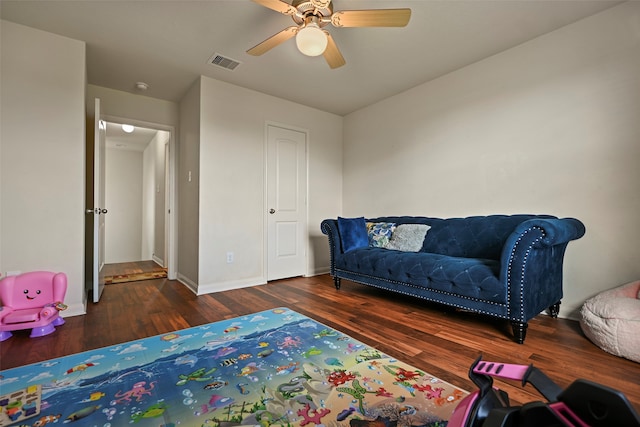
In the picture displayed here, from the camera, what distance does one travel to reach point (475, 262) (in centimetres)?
241

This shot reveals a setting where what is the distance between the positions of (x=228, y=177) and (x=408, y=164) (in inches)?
90.4

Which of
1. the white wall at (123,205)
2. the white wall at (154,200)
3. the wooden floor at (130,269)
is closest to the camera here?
the wooden floor at (130,269)

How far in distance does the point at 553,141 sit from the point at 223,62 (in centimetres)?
330

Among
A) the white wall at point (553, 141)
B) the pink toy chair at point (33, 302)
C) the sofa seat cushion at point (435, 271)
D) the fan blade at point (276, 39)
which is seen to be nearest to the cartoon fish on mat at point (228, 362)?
the pink toy chair at point (33, 302)

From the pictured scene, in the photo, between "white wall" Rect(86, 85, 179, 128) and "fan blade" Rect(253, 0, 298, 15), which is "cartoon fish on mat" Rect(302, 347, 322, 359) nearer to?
"fan blade" Rect(253, 0, 298, 15)

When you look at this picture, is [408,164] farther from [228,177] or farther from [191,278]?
[191,278]

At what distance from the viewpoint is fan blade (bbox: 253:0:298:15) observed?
1.87 meters

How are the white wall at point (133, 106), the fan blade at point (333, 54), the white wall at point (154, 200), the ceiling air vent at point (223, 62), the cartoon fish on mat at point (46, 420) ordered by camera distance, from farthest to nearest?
the white wall at point (154, 200) → the white wall at point (133, 106) → the ceiling air vent at point (223, 62) → the fan blade at point (333, 54) → the cartoon fish on mat at point (46, 420)

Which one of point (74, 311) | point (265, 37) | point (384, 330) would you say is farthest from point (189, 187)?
point (384, 330)

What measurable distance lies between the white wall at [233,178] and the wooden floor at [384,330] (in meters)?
0.32

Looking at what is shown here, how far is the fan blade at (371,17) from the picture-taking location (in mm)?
1901

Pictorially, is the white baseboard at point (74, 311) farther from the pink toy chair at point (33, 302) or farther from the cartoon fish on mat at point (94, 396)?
the cartoon fish on mat at point (94, 396)

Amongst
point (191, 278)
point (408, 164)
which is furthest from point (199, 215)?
point (408, 164)

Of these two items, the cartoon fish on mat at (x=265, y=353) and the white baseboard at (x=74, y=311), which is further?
the white baseboard at (x=74, y=311)
